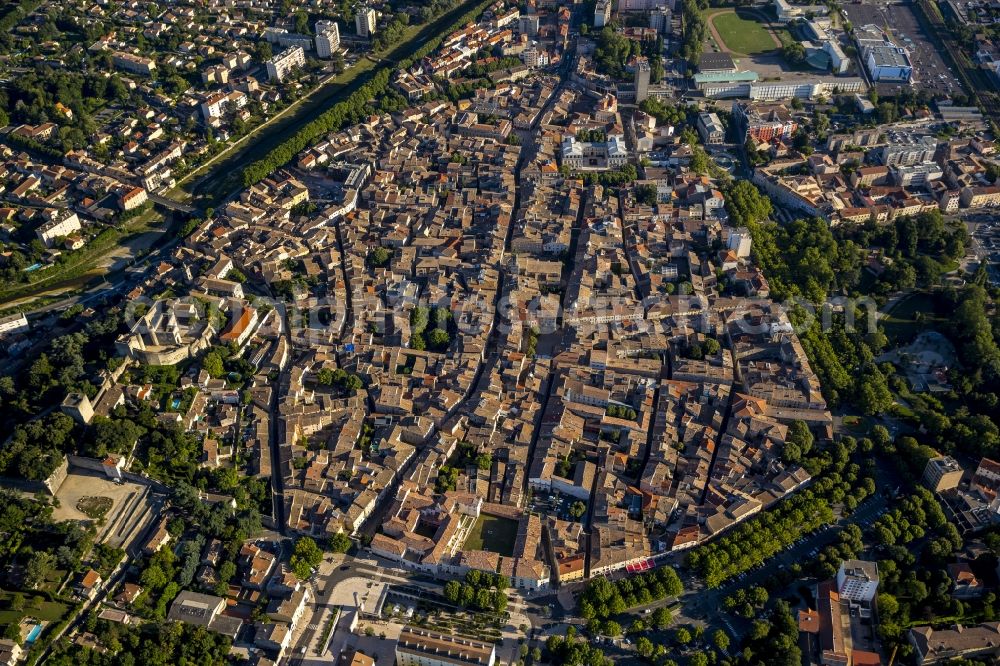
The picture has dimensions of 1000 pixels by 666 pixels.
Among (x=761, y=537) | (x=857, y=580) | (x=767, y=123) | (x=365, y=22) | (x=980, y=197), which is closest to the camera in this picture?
(x=857, y=580)

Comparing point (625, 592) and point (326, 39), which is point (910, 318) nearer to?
point (625, 592)

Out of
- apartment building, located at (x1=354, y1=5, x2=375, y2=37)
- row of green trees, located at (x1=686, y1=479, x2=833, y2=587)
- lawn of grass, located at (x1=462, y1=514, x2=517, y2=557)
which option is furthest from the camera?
apartment building, located at (x1=354, y1=5, x2=375, y2=37)

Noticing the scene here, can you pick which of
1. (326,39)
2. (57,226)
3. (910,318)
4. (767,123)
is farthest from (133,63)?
(910,318)

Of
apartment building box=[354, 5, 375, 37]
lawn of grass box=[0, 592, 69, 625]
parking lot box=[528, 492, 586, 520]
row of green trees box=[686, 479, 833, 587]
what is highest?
apartment building box=[354, 5, 375, 37]

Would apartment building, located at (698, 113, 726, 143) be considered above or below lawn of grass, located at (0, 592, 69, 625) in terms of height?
above

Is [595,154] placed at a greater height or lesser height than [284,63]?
lesser

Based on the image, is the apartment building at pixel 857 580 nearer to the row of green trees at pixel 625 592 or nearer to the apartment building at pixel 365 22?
the row of green trees at pixel 625 592

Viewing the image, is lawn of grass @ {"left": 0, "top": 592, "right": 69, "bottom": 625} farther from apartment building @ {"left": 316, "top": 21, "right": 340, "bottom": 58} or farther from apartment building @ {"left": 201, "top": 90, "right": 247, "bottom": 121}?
apartment building @ {"left": 316, "top": 21, "right": 340, "bottom": 58}

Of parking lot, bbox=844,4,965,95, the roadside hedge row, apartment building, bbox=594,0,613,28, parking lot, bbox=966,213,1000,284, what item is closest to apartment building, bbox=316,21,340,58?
the roadside hedge row
